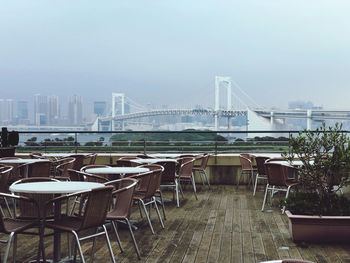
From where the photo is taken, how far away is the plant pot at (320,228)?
4.71 meters

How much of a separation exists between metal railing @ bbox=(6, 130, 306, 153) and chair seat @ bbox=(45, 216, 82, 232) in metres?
6.48

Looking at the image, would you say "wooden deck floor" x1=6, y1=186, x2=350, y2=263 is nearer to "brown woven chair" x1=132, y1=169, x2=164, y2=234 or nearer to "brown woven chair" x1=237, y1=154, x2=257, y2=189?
"brown woven chair" x1=132, y1=169, x2=164, y2=234

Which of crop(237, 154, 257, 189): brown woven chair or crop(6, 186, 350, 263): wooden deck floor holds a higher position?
crop(237, 154, 257, 189): brown woven chair

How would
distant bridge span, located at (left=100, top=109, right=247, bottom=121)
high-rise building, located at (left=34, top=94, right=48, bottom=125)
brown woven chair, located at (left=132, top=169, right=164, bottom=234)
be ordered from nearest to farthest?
brown woven chair, located at (left=132, top=169, right=164, bottom=234) < distant bridge span, located at (left=100, top=109, right=247, bottom=121) < high-rise building, located at (left=34, top=94, right=48, bottom=125)

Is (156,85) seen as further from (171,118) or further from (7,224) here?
(7,224)

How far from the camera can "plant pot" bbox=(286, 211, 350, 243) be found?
4707 mm

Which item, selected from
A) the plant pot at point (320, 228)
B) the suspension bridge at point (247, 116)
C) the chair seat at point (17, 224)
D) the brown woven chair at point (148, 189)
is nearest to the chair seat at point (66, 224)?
the chair seat at point (17, 224)

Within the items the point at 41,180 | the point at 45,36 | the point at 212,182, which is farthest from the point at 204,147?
the point at 45,36

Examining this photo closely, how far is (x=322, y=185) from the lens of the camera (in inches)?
197

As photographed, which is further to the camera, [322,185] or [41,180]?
[322,185]

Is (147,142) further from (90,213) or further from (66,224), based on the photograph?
(90,213)

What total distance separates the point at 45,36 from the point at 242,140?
43137 mm

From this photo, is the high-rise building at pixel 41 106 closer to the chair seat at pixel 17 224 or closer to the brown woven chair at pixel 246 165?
the brown woven chair at pixel 246 165

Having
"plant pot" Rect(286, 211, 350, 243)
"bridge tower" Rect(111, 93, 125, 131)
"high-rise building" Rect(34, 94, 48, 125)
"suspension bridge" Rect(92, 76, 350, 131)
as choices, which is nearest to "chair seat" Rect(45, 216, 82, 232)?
"plant pot" Rect(286, 211, 350, 243)
